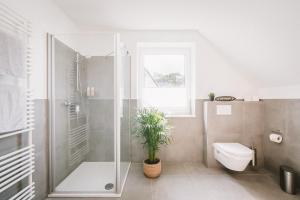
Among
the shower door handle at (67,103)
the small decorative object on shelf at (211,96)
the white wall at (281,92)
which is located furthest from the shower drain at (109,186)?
the white wall at (281,92)

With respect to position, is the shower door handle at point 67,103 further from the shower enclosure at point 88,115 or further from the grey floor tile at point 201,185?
the grey floor tile at point 201,185

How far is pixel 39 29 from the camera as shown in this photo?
6.28 ft

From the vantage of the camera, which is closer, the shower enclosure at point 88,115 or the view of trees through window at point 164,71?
the shower enclosure at point 88,115

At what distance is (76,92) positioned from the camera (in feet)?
8.65

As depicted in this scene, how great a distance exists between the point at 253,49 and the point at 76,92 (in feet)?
7.99

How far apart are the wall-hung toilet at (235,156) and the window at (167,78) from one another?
2.86 ft

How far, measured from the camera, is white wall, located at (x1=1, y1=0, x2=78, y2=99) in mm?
1750

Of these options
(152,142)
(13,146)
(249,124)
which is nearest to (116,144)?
(152,142)

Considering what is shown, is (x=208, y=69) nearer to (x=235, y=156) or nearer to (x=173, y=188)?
(x=235, y=156)

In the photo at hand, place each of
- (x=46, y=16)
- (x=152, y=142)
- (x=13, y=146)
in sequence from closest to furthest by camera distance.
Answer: (x=13, y=146) → (x=46, y=16) → (x=152, y=142)

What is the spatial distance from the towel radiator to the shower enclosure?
1.30 ft

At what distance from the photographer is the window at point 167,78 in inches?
125

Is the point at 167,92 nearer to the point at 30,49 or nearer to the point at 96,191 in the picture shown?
the point at 96,191

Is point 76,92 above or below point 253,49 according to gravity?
below
